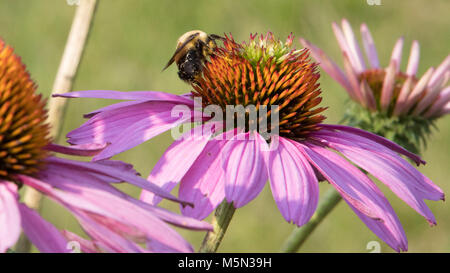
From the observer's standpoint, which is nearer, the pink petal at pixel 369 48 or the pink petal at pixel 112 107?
the pink petal at pixel 112 107

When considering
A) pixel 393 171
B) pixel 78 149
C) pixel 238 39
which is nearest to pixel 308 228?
pixel 393 171

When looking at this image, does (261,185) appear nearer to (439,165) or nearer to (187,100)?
(187,100)

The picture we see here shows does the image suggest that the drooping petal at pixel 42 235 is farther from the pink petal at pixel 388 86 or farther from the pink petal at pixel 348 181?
the pink petal at pixel 388 86

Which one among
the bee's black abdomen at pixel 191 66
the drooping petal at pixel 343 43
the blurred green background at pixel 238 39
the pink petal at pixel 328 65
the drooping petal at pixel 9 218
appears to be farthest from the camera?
the blurred green background at pixel 238 39

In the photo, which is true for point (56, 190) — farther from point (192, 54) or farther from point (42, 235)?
point (192, 54)

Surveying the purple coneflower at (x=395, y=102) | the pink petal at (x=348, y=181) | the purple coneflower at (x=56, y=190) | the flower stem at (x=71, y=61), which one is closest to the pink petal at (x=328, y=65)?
the purple coneflower at (x=395, y=102)

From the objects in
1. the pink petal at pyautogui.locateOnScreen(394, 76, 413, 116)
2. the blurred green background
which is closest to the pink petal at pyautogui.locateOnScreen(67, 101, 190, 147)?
the pink petal at pyautogui.locateOnScreen(394, 76, 413, 116)

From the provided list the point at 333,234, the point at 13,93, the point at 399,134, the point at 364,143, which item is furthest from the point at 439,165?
the point at 13,93
